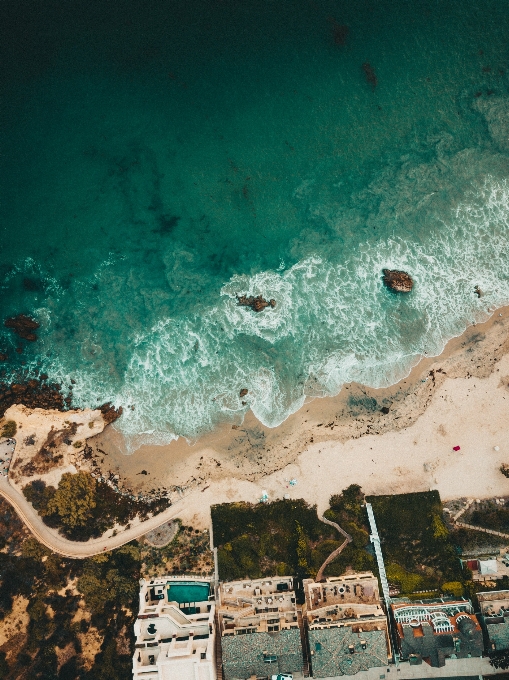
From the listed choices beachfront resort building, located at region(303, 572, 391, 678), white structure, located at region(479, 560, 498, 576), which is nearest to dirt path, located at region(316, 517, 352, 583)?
beachfront resort building, located at region(303, 572, 391, 678)

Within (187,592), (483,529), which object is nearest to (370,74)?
(483,529)

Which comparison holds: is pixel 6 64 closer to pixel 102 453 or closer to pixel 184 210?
pixel 184 210

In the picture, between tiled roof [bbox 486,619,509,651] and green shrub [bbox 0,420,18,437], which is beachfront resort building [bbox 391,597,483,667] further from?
green shrub [bbox 0,420,18,437]

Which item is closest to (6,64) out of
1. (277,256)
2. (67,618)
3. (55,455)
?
(277,256)

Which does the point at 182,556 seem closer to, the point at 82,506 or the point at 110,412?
the point at 82,506

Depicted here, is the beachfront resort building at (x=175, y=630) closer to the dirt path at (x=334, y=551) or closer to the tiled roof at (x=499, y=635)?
the dirt path at (x=334, y=551)

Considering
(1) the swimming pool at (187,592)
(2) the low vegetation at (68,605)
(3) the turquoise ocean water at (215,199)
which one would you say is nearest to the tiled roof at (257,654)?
(1) the swimming pool at (187,592)
